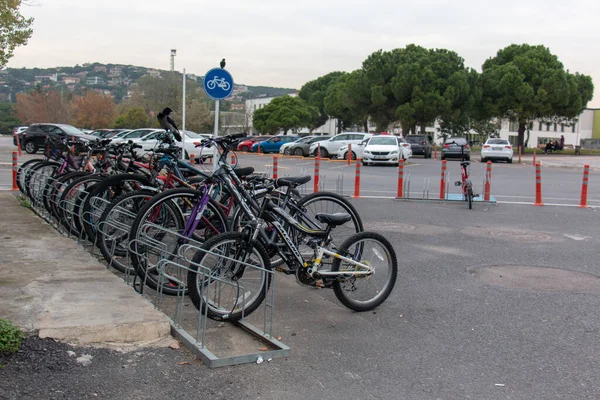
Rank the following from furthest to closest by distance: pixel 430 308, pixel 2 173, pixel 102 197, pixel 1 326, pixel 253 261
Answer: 1. pixel 2 173
2. pixel 102 197
3. pixel 430 308
4. pixel 253 261
5. pixel 1 326

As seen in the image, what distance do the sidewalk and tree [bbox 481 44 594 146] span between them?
2023 inches

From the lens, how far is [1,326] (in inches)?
159

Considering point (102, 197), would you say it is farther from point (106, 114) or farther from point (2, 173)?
point (106, 114)

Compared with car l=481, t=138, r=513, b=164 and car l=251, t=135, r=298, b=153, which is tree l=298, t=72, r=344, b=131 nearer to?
car l=251, t=135, r=298, b=153

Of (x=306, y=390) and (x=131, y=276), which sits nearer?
(x=306, y=390)

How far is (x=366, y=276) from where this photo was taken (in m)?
5.34

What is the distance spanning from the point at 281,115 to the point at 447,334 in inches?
2855

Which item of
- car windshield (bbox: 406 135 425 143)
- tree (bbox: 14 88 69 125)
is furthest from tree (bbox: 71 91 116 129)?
car windshield (bbox: 406 135 425 143)

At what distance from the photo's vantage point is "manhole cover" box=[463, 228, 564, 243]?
9.37 metres

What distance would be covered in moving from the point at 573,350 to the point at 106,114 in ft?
232

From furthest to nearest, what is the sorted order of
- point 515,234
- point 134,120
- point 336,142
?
point 134,120, point 336,142, point 515,234

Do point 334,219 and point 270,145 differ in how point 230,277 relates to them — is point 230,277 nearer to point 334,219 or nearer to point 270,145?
point 334,219

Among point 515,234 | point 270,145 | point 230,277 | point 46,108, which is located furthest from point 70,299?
point 46,108

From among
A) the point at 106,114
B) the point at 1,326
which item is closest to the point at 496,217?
the point at 1,326
